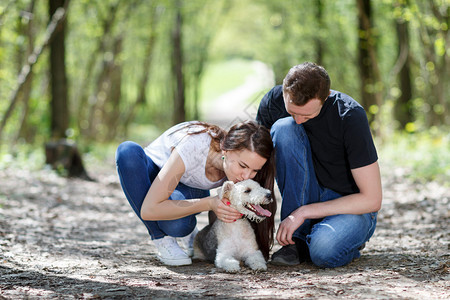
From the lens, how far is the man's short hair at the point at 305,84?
352cm

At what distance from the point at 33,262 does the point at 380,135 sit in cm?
1070

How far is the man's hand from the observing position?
3908 millimetres

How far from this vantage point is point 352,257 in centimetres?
407

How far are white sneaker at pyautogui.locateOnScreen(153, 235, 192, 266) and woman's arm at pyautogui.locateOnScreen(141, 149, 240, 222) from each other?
0.39 metres

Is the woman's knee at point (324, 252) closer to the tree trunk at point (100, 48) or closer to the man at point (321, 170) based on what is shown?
the man at point (321, 170)

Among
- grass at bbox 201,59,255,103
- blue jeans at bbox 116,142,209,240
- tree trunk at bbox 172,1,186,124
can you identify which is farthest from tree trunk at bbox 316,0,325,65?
grass at bbox 201,59,255,103

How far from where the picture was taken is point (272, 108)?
4254 mm

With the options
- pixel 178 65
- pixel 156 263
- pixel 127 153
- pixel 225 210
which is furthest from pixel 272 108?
pixel 178 65

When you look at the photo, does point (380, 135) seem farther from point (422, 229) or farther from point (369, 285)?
point (369, 285)

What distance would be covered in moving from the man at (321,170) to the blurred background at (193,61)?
638 mm

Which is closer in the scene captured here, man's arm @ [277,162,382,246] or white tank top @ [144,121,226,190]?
man's arm @ [277,162,382,246]

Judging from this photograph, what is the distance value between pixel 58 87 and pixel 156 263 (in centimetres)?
795

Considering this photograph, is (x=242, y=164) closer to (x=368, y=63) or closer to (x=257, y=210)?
(x=257, y=210)

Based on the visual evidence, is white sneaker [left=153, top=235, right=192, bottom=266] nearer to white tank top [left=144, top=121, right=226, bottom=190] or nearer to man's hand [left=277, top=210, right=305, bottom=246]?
white tank top [left=144, top=121, right=226, bottom=190]
